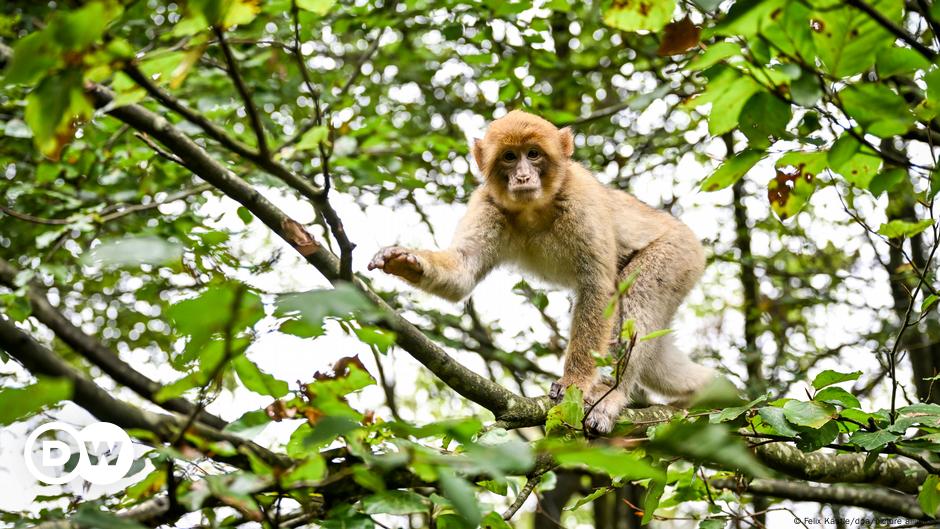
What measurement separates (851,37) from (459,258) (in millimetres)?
4285

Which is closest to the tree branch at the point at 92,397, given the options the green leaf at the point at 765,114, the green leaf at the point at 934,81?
the green leaf at the point at 765,114

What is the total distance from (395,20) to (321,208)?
409 cm

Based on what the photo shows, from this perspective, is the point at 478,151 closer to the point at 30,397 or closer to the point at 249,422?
the point at 249,422

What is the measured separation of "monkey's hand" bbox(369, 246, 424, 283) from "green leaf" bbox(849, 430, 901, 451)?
115 inches

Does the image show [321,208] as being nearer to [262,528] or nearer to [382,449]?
[382,449]

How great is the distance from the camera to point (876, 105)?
2.10m

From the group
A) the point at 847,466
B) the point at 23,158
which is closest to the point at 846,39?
the point at 847,466

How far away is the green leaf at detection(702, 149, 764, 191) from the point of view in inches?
107

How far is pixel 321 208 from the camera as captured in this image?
321 cm

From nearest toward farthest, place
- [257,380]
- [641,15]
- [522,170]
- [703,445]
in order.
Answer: [703,445] < [257,380] < [641,15] < [522,170]

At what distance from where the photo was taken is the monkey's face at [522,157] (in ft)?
20.9

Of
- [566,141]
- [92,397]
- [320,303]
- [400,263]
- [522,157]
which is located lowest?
[92,397]

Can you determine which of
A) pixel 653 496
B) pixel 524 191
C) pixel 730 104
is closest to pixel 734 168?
pixel 730 104

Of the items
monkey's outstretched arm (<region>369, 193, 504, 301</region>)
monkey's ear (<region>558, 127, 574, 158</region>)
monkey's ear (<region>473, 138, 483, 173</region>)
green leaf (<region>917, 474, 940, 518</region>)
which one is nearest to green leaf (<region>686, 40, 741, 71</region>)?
green leaf (<region>917, 474, 940, 518</region>)
